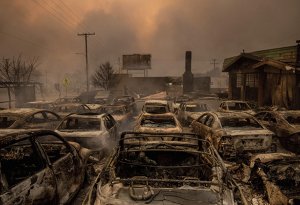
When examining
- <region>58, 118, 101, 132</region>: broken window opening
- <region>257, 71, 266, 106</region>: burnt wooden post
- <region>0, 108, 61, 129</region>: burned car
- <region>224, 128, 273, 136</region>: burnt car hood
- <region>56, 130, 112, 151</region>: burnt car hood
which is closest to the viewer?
<region>224, 128, 273, 136</region>: burnt car hood

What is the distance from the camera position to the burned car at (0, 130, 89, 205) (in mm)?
3803

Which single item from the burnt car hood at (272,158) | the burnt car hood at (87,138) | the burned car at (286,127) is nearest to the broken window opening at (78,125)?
the burnt car hood at (87,138)

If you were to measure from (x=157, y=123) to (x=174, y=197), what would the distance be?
7342 millimetres

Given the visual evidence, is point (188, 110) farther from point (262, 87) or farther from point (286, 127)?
point (262, 87)

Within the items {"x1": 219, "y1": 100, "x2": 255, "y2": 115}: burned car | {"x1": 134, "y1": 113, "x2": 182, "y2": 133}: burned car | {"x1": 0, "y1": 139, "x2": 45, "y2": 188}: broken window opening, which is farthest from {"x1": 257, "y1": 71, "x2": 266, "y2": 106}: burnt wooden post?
{"x1": 0, "y1": 139, "x2": 45, "y2": 188}: broken window opening

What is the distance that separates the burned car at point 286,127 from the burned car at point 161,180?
585cm

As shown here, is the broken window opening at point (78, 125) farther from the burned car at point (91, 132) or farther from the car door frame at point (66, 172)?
the car door frame at point (66, 172)

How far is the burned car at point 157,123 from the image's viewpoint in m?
9.41

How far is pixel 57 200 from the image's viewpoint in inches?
185

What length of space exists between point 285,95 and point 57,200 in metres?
17.6

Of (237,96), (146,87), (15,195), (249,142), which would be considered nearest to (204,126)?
(249,142)

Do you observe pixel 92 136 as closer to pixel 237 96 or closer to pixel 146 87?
pixel 237 96

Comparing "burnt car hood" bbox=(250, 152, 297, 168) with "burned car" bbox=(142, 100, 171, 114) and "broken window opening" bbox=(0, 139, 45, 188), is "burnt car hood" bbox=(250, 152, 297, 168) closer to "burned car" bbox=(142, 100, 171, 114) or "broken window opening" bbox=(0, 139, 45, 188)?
"broken window opening" bbox=(0, 139, 45, 188)

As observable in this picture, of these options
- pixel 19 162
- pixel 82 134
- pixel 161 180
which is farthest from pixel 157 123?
pixel 161 180
